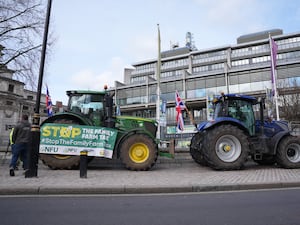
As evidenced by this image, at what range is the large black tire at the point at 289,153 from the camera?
8648 mm

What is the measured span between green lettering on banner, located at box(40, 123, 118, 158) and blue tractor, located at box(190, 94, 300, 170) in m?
3.75

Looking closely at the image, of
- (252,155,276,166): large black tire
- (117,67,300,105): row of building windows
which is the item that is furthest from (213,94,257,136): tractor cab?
(117,67,300,105): row of building windows

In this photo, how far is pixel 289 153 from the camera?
8.95m

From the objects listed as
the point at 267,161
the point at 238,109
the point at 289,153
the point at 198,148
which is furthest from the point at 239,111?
the point at 267,161

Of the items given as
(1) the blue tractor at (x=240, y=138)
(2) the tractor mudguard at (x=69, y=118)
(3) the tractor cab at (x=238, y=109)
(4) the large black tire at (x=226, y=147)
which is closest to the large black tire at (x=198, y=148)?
(1) the blue tractor at (x=240, y=138)

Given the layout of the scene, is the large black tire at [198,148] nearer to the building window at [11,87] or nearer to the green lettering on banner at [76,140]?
the green lettering on banner at [76,140]

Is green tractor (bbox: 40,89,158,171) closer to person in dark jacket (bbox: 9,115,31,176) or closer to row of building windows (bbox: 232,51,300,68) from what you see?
person in dark jacket (bbox: 9,115,31,176)

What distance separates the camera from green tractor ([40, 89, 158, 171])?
27.5 ft

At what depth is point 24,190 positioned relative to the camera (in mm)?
5246

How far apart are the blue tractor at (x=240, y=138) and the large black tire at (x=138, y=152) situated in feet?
6.48

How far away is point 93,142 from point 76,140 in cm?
66

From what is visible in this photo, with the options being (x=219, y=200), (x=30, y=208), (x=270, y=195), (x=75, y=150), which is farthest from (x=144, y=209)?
(x=75, y=150)

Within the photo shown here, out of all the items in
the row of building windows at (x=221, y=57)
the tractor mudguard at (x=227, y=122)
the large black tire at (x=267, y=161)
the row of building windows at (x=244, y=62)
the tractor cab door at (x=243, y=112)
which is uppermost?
the row of building windows at (x=221, y=57)

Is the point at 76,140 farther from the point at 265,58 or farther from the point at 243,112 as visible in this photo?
the point at 265,58
